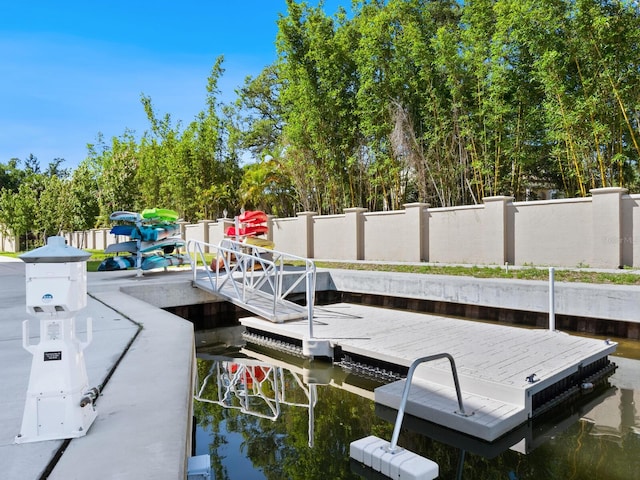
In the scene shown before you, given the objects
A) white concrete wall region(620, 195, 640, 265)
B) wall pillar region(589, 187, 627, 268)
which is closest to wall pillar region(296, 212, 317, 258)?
wall pillar region(589, 187, 627, 268)

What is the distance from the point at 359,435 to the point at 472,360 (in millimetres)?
1654

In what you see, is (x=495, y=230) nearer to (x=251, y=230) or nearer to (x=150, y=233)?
(x=251, y=230)

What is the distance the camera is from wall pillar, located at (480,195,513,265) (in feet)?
37.6

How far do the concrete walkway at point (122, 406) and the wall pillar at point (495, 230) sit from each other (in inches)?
348

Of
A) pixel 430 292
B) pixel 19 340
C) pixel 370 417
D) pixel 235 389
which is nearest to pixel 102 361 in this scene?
pixel 19 340

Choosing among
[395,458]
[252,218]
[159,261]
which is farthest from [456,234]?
[395,458]

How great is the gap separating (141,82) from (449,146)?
19.0 meters

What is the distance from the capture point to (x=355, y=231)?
14.8 meters

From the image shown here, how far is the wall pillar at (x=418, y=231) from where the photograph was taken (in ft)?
43.0

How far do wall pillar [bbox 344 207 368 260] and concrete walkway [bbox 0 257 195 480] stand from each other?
9.95m

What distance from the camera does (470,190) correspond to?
43.1ft

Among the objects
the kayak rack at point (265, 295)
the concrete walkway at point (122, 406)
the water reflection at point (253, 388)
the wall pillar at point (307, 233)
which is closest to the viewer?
the concrete walkway at point (122, 406)

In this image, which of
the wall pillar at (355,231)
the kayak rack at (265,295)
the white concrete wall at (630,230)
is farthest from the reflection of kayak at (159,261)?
the white concrete wall at (630,230)

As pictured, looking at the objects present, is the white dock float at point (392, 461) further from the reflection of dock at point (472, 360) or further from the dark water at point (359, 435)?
the reflection of dock at point (472, 360)
